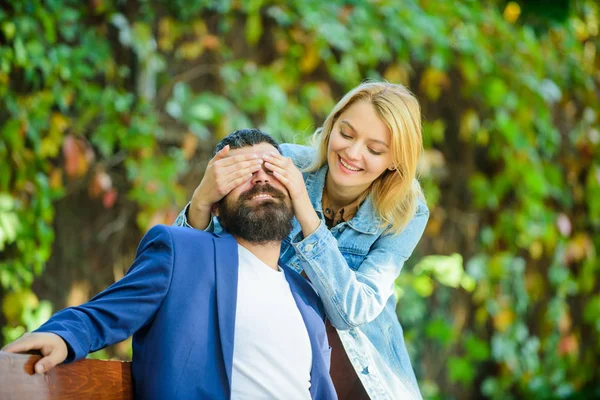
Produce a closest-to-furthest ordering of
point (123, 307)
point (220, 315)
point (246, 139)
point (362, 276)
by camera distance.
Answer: point (123, 307) < point (220, 315) < point (246, 139) < point (362, 276)

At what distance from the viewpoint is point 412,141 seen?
96.0 inches

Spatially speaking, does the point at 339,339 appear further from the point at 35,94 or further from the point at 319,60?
the point at 319,60

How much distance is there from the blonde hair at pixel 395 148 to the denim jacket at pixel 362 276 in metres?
0.04

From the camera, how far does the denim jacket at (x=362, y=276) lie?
7.04 ft

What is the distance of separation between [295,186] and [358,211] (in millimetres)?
476

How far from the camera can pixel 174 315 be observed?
183 cm

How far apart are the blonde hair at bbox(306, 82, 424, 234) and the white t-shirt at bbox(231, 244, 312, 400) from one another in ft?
1.75

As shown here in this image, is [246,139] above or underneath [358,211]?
above

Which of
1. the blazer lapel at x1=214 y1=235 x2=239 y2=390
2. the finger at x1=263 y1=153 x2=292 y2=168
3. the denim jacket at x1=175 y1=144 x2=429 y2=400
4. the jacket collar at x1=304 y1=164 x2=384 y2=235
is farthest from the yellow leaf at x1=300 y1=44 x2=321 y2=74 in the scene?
the blazer lapel at x1=214 y1=235 x2=239 y2=390

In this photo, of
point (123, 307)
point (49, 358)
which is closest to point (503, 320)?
point (123, 307)

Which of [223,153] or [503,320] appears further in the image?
[503,320]

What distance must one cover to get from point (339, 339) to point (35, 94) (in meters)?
1.87

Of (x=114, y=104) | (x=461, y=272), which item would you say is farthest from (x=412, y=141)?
(x=461, y=272)

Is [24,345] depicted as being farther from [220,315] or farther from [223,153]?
[223,153]
